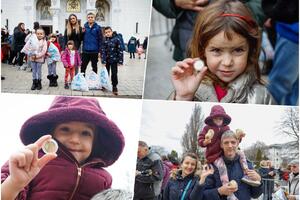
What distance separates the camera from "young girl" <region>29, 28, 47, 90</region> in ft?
5.33

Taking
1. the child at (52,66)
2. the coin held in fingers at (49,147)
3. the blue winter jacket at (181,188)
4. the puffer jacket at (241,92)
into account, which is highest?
the child at (52,66)

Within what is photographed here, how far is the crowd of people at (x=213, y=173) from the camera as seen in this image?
1640 millimetres

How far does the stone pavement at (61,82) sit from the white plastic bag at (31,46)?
0.07 meters

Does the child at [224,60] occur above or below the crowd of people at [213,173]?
above

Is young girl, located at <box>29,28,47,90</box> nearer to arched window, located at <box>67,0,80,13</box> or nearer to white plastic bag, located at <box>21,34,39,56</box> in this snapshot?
white plastic bag, located at <box>21,34,39,56</box>

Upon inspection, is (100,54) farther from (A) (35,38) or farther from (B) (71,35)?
(A) (35,38)

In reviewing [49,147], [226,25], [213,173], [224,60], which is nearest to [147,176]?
[213,173]

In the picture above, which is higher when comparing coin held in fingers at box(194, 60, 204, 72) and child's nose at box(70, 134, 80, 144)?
coin held in fingers at box(194, 60, 204, 72)

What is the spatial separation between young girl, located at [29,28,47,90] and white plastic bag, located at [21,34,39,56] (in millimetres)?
10

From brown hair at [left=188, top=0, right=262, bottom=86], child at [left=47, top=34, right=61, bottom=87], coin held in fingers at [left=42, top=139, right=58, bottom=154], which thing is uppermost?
brown hair at [left=188, top=0, right=262, bottom=86]

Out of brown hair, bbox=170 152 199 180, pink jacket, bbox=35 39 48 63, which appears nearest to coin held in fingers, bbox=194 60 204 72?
brown hair, bbox=170 152 199 180

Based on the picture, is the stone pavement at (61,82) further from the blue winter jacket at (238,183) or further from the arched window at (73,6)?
the blue winter jacket at (238,183)

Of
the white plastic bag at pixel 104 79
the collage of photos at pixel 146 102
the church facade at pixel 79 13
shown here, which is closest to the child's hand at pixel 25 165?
the collage of photos at pixel 146 102

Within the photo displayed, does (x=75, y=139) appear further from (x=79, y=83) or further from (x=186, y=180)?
(x=186, y=180)
